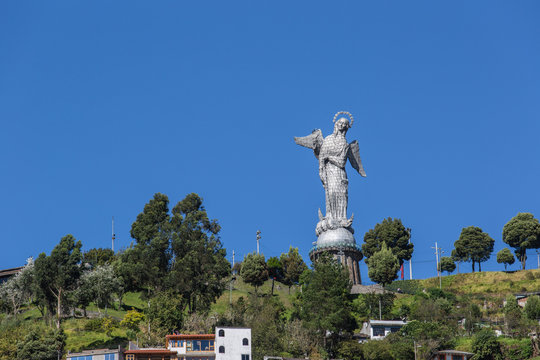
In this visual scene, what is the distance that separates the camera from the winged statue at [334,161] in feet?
313

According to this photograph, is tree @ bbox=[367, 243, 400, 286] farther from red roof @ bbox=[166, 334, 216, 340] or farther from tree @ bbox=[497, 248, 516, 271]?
red roof @ bbox=[166, 334, 216, 340]

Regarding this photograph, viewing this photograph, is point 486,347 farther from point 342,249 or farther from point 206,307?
point 342,249

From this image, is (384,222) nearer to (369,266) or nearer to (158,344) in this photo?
(369,266)

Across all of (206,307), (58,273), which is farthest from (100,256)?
(206,307)

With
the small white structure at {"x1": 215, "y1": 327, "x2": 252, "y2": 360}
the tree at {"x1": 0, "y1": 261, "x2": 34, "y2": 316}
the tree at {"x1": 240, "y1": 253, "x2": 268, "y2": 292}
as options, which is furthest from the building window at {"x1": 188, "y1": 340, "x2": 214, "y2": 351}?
the tree at {"x1": 240, "y1": 253, "x2": 268, "y2": 292}

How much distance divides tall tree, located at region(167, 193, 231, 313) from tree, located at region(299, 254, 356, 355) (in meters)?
7.56

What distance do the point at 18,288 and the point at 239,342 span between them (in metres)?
27.8

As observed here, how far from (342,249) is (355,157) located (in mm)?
12577

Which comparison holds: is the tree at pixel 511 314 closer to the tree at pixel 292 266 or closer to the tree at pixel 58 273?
the tree at pixel 292 266

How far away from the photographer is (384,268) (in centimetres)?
8981

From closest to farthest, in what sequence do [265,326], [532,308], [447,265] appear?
[265,326], [532,308], [447,265]

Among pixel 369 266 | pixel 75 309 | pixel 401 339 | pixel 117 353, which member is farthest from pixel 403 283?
pixel 117 353

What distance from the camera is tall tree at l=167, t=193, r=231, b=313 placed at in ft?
237

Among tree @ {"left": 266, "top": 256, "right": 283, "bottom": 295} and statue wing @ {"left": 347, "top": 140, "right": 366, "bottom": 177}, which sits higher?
statue wing @ {"left": 347, "top": 140, "right": 366, "bottom": 177}
